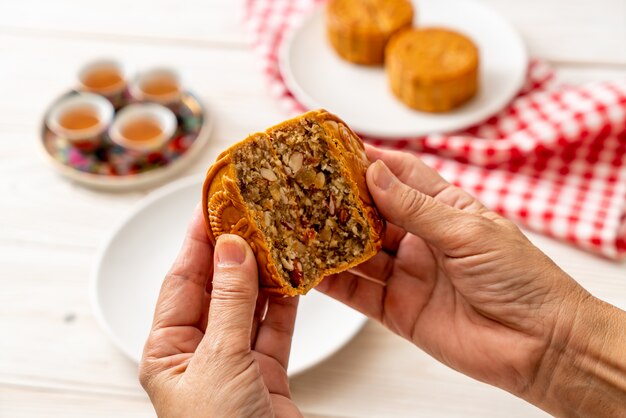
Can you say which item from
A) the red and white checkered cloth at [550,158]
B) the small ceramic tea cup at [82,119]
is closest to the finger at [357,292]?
the red and white checkered cloth at [550,158]

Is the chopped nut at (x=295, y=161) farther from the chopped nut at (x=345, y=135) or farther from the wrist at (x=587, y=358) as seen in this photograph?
the wrist at (x=587, y=358)

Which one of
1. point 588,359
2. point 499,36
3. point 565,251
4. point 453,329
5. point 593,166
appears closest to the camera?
point 588,359

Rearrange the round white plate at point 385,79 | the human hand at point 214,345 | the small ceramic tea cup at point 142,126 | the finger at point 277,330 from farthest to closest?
the round white plate at point 385,79 < the small ceramic tea cup at point 142,126 < the finger at point 277,330 < the human hand at point 214,345

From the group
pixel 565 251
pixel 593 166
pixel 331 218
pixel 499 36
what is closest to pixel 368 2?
pixel 499 36

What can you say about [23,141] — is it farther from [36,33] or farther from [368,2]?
[368,2]

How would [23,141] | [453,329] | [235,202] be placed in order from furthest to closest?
[23,141], [453,329], [235,202]

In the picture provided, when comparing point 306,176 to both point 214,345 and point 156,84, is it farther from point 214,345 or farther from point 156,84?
point 156,84

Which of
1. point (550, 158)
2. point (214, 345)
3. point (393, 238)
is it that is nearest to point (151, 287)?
point (393, 238)

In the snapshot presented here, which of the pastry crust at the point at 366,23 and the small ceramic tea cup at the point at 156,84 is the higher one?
the pastry crust at the point at 366,23
